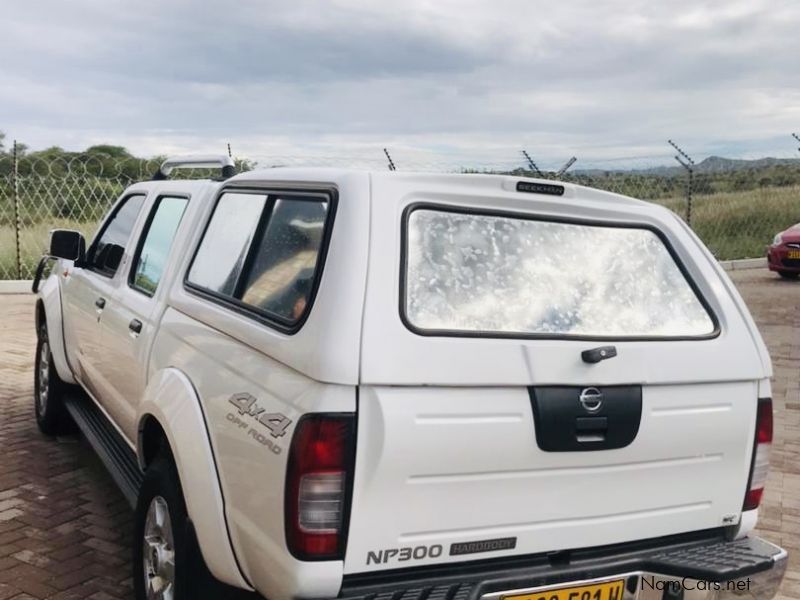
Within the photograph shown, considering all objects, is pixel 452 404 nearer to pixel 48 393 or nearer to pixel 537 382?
pixel 537 382

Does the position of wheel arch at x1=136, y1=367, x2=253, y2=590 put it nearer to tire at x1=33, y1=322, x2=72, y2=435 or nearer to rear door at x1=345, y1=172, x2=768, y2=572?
rear door at x1=345, y1=172, x2=768, y2=572

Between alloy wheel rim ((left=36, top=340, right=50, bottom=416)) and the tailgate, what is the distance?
3.92 m

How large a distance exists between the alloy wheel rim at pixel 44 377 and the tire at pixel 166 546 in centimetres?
275

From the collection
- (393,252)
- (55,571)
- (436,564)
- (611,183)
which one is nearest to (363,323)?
(393,252)

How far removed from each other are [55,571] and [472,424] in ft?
7.99

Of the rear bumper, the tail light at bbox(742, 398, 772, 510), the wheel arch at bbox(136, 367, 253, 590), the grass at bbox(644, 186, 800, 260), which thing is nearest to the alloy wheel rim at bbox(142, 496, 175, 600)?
the wheel arch at bbox(136, 367, 253, 590)

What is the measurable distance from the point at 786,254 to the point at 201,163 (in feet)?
42.5

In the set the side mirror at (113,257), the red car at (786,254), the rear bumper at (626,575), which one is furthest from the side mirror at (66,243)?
the red car at (786,254)

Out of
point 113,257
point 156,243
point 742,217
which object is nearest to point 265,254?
point 156,243

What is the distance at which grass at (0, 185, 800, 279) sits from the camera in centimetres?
1371

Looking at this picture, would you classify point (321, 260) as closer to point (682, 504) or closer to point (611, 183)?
point (682, 504)

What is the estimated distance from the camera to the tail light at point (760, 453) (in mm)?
2844

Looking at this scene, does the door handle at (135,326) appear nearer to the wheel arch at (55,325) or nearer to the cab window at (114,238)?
the cab window at (114,238)

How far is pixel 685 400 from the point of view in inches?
105
